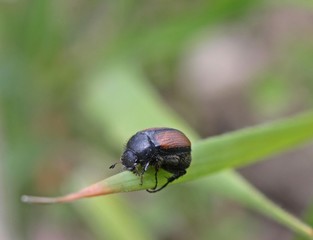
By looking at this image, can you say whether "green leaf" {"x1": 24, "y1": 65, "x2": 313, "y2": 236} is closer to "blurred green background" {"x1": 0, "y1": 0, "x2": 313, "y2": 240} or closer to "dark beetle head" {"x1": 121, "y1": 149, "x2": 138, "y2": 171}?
"dark beetle head" {"x1": 121, "y1": 149, "x2": 138, "y2": 171}

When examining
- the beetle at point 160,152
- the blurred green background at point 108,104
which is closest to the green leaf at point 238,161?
the beetle at point 160,152

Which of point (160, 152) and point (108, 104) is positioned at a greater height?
point (160, 152)

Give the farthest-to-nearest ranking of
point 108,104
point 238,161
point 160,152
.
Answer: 1. point 108,104
2. point 160,152
3. point 238,161

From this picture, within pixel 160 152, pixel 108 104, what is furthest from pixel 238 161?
pixel 108 104

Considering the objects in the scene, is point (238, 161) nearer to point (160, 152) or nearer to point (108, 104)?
point (160, 152)

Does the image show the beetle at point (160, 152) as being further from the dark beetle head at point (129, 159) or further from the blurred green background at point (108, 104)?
the blurred green background at point (108, 104)

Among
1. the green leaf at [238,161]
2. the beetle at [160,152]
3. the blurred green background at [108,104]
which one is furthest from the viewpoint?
the blurred green background at [108,104]

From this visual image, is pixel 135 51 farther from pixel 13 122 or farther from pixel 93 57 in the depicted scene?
pixel 13 122

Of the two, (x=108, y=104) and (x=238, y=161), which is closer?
(x=238, y=161)
